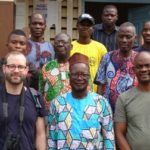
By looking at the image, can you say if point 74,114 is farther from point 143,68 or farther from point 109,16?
point 109,16

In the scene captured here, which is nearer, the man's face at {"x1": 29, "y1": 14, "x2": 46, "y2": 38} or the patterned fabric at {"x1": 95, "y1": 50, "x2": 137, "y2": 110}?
the patterned fabric at {"x1": 95, "y1": 50, "x2": 137, "y2": 110}

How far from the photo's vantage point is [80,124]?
4.76 m

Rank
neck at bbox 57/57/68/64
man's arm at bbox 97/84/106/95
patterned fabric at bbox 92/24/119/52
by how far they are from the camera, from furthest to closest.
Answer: patterned fabric at bbox 92/24/119/52, neck at bbox 57/57/68/64, man's arm at bbox 97/84/106/95

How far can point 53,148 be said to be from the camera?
481cm

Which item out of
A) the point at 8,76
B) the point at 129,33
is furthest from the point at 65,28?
the point at 8,76

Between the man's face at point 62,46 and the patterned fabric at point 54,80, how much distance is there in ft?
0.37

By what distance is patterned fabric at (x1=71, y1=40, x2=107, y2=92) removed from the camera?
6.30 meters

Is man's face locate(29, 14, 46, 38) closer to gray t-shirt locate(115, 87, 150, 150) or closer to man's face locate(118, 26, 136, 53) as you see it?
man's face locate(118, 26, 136, 53)

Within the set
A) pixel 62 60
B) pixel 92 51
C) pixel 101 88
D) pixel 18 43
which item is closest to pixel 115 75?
pixel 101 88

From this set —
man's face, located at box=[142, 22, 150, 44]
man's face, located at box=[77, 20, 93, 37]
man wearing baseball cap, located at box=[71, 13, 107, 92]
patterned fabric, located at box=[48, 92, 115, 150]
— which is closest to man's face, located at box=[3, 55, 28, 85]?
patterned fabric, located at box=[48, 92, 115, 150]

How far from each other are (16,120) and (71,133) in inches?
20.3

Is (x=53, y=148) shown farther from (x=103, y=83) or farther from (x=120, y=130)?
(x=103, y=83)

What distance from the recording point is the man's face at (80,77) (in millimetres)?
4832

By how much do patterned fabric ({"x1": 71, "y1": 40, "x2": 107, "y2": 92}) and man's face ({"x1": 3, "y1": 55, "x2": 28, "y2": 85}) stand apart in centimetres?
155
